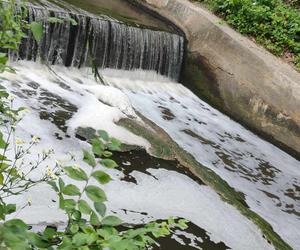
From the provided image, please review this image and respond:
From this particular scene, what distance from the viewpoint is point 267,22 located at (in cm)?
1102

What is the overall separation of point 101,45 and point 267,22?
4038 millimetres

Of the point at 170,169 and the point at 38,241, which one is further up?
the point at 38,241

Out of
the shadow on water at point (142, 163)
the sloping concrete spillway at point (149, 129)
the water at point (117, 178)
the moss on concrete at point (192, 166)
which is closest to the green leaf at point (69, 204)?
the sloping concrete spillway at point (149, 129)

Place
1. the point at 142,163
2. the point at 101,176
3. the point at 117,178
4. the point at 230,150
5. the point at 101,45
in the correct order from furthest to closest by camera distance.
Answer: the point at 101,45 < the point at 230,150 < the point at 142,163 < the point at 117,178 < the point at 101,176

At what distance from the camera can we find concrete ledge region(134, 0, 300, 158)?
30.9ft

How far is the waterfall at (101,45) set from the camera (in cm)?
887

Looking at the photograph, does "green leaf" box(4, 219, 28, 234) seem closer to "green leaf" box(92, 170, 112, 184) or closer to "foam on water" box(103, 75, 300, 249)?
"green leaf" box(92, 170, 112, 184)

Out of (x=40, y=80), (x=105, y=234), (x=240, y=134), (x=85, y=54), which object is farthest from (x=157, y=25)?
(x=105, y=234)

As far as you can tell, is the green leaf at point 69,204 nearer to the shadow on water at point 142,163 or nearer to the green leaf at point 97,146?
the green leaf at point 97,146

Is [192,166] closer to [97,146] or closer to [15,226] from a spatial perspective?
[97,146]

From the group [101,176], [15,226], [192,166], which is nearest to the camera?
[15,226]

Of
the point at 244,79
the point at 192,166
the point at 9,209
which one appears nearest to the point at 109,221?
the point at 9,209

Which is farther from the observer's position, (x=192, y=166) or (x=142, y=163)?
(x=192, y=166)

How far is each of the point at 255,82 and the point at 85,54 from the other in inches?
143
